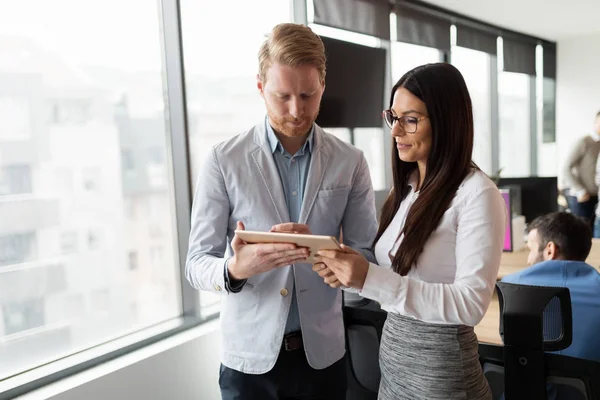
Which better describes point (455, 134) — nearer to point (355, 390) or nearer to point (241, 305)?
point (241, 305)

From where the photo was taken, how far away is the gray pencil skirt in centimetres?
137

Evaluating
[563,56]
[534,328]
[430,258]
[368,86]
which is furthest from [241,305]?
[563,56]

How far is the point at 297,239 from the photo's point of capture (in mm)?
1244

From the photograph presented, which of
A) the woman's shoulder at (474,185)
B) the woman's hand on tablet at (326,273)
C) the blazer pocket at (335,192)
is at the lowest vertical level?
the woman's hand on tablet at (326,273)

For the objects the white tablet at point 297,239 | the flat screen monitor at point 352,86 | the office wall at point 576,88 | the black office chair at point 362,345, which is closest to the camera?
the white tablet at point 297,239

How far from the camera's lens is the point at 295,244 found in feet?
4.23

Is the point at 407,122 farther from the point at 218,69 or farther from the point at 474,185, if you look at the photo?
the point at 218,69

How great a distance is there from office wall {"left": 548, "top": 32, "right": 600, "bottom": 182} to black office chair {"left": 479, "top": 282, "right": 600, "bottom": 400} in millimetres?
7163

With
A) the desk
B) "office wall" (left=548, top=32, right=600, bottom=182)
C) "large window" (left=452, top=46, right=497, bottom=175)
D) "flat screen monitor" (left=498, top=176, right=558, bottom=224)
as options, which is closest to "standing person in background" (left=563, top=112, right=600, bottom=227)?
"large window" (left=452, top=46, right=497, bottom=175)

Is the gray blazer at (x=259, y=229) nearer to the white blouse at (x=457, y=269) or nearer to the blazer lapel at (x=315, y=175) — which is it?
the blazer lapel at (x=315, y=175)

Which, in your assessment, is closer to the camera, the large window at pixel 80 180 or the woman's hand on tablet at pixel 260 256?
the woman's hand on tablet at pixel 260 256

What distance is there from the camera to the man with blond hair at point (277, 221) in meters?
1.54

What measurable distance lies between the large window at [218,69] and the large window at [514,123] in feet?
16.0

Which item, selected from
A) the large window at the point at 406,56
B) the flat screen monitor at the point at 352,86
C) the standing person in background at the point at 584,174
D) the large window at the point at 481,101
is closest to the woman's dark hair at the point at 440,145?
the flat screen monitor at the point at 352,86
